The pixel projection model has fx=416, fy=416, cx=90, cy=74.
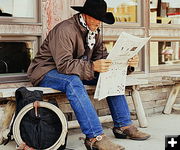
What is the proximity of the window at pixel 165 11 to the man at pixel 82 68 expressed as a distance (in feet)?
4.98

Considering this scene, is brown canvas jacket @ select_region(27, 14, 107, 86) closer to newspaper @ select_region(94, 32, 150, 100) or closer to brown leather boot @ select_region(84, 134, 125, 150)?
newspaper @ select_region(94, 32, 150, 100)

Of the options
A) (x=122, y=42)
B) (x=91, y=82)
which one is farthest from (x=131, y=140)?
(x=122, y=42)

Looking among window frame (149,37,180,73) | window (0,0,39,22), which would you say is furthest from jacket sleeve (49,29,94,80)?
window frame (149,37,180,73)

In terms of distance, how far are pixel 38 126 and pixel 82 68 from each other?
592 millimetres

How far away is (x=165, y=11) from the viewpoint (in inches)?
212

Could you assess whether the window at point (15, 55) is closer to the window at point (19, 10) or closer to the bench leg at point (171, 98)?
the window at point (19, 10)

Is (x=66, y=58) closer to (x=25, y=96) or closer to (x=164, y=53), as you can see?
(x=25, y=96)

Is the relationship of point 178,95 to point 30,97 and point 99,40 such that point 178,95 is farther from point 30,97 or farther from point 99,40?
point 30,97

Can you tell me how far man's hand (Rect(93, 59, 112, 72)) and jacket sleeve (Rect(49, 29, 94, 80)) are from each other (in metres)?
0.05

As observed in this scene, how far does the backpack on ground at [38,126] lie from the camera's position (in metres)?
3.22

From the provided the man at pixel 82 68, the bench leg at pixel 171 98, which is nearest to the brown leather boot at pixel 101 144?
the man at pixel 82 68

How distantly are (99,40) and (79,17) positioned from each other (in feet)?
1.20

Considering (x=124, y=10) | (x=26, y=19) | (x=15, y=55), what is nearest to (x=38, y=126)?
(x=15, y=55)

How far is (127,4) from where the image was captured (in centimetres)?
495
